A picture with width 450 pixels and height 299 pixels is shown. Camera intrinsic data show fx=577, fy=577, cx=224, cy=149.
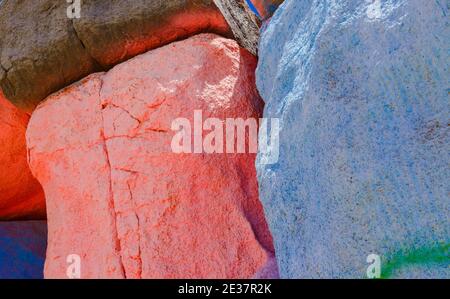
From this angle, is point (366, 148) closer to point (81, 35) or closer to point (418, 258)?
point (418, 258)

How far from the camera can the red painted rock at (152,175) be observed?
212 cm

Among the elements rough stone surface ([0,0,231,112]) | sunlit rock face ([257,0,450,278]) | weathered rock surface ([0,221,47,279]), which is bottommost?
weathered rock surface ([0,221,47,279])

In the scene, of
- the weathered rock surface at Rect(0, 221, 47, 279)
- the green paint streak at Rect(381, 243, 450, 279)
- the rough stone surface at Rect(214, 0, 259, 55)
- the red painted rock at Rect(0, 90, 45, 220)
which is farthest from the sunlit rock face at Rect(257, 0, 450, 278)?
the weathered rock surface at Rect(0, 221, 47, 279)

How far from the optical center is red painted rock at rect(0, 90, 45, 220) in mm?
2807

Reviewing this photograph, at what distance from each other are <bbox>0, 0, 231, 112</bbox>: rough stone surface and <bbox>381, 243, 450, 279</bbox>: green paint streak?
1.33 m

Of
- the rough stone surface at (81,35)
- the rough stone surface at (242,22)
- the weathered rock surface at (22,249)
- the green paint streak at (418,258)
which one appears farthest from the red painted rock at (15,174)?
the green paint streak at (418,258)

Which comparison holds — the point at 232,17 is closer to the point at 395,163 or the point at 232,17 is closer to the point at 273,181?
the point at 273,181

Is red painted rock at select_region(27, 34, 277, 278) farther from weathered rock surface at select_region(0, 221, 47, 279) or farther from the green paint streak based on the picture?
weathered rock surface at select_region(0, 221, 47, 279)

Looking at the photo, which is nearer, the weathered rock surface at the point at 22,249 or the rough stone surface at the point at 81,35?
the rough stone surface at the point at 81,35

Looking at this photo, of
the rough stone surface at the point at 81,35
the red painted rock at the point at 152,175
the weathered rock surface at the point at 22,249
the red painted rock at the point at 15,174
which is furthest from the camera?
the weathered rock surface at the point at 22,249

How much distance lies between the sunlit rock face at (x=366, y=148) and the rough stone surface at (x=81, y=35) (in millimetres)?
751

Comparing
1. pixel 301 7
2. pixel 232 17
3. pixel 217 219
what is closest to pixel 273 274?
pixel 217 219

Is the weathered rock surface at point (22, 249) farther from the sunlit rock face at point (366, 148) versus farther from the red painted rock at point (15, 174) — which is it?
the sunlit rock face at point (366, 148)

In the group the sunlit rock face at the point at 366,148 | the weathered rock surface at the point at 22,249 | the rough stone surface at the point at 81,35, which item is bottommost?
the weathered rock surface at the point at 22,249
